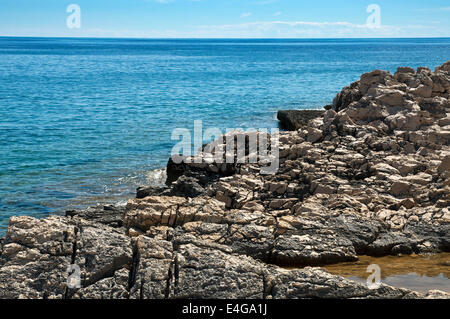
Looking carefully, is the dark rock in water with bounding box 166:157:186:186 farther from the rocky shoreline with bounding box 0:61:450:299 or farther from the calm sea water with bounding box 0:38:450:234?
the calm sea water with bounding box 0:38:450:234

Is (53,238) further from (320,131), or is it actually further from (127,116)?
(127,116)

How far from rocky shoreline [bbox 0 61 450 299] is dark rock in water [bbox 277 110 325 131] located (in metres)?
11.3

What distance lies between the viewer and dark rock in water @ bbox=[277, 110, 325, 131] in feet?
112

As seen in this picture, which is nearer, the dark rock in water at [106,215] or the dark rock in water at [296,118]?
the dark rock in water at [106,215]

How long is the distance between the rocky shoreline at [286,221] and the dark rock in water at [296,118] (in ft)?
37.0

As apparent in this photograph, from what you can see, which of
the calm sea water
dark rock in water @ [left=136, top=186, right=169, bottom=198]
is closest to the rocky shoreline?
dark rock in water @ [left=136, top=186, right=169, bottom=198]

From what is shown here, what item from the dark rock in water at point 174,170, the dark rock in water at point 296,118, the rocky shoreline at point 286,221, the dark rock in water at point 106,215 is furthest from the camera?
the dark rock in water at point 296,118

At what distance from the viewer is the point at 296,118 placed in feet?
115

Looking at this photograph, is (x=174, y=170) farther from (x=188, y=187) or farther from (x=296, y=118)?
(x=296, y=118)

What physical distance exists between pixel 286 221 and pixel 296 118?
21.7 m

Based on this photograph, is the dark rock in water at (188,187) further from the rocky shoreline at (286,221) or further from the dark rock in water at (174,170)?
the dark rock in water at (174,170)

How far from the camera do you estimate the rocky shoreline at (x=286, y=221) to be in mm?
9695

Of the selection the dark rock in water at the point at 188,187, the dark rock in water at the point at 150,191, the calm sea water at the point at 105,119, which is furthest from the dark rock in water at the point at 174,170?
the dark rock in water at the point at 188,187

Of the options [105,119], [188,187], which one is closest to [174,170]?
[188,187]
